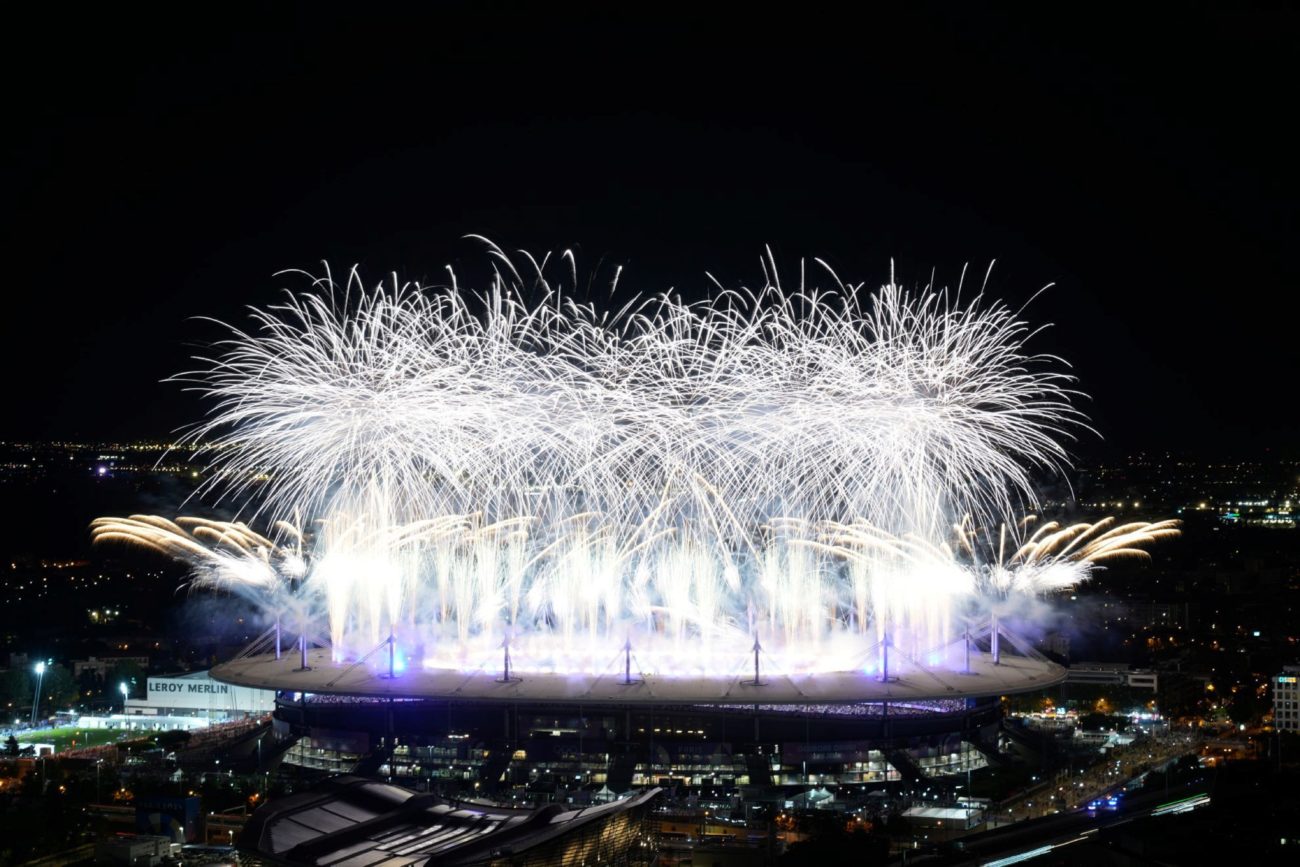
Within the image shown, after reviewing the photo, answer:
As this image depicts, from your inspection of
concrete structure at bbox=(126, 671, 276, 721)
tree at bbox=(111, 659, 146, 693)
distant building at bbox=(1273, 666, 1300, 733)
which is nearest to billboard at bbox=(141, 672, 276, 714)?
concrete structure at bbox=(126, 671, 276, 721)

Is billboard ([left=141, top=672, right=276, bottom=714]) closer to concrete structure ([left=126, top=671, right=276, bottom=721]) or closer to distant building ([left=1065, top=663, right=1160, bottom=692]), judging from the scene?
concrete structure ([left=126, top=671, right=276, bottom=721])

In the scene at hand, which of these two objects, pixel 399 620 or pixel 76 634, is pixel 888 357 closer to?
pixel 399 620

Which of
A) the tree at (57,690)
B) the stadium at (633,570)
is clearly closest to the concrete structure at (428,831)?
the stadium at (633,570)

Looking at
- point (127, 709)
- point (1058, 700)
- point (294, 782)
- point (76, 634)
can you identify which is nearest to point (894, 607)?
point (1058, 700)

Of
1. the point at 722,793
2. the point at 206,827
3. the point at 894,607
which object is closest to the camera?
the point at 206,827

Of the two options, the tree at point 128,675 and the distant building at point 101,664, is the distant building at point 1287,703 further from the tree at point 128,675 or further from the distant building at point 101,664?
the distant building at point 101,664

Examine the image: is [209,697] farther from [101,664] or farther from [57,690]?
[101,664]

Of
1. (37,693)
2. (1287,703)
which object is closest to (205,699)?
(37,693)
